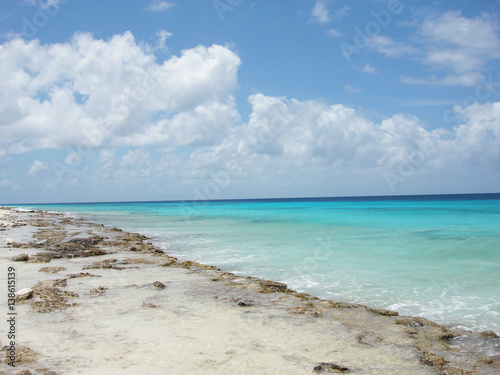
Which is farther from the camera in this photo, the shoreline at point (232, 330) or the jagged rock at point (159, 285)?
the jagged rock at point (159, 285)

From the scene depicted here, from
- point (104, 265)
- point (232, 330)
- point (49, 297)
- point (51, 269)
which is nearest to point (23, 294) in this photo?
point (49, 297)

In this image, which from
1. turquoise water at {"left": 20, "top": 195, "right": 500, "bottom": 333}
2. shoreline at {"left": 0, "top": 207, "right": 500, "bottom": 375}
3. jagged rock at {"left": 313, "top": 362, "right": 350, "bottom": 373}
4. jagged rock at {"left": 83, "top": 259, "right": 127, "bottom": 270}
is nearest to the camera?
jagged rock at {"left": 313, "top": 362, "right": 350, "bottom": 373}

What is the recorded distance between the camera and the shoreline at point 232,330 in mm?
5016

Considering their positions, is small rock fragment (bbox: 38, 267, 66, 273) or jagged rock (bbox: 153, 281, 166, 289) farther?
small rock fragment (bbox: 38, 267, 66, 273)

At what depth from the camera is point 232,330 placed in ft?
20.8

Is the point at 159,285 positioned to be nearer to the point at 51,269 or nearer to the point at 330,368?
the point at 51,269

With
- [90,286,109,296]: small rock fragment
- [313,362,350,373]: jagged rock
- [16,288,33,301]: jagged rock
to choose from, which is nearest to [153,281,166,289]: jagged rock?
[90,286,109,296]: small rock fragment

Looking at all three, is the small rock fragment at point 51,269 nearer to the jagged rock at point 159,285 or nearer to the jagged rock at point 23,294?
the jagged rock at point 23,294

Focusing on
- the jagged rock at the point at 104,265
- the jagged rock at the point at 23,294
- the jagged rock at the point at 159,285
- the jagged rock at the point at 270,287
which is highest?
the jagged rock at the point at 23,294

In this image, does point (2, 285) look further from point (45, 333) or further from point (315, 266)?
point (315, 266)

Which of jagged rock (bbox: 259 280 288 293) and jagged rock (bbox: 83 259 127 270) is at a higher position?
jagged rock (bbox: 83 259 127 270)

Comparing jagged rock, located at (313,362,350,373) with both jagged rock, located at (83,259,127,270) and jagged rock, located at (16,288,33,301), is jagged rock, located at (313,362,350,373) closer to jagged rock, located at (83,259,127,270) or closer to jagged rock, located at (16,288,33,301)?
jagged rock, located at (16,288,33,301)

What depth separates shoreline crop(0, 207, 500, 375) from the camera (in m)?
5.02

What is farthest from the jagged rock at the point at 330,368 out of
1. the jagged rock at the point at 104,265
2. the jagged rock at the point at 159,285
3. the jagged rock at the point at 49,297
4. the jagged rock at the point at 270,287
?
the jagged rock at the point at 104,265
